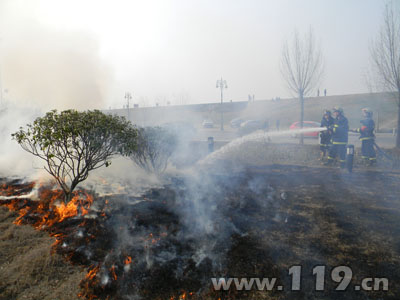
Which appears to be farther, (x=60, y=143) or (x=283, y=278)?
(x=60, y=143)

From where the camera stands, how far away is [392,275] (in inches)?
130

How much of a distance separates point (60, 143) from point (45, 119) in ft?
1.75

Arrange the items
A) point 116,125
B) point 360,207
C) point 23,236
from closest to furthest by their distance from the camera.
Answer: point 23,236 < point 116,125 < point 360,207

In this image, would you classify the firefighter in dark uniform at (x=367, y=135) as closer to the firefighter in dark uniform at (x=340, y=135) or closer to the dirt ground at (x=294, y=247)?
the firefighter in dark uniform at (x=340, y=135)

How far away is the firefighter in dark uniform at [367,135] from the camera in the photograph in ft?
30.5

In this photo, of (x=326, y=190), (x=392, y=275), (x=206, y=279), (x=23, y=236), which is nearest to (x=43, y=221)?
(x=23, y=236)

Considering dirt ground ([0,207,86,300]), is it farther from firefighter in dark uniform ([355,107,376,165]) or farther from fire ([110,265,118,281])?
firefighter in dark uniform ([355,107,376,165])

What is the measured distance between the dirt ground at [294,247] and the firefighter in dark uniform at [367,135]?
3.28m

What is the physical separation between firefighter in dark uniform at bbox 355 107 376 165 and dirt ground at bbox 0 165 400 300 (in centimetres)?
328

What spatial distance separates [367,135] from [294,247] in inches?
297

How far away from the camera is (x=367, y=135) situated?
30.7 ft

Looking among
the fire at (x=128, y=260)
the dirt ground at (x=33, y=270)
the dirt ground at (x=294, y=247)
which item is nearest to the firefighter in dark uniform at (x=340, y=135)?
the dirt ground at (x=294, y=247)

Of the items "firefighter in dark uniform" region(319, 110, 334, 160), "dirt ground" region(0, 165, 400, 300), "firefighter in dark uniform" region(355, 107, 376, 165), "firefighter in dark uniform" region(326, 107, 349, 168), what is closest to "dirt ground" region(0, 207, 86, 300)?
"dirt ground" region(0, 165, 400, 300)

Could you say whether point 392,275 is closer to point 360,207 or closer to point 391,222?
point 391,222
